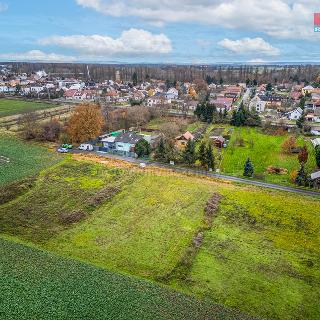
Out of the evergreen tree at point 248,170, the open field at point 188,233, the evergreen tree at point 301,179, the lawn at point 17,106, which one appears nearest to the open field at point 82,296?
Answer: the open field at point 188,233

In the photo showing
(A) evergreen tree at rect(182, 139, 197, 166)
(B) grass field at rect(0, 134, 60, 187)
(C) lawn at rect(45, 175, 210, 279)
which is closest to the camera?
(C) lawn at rect(45, 175, 210, 279)

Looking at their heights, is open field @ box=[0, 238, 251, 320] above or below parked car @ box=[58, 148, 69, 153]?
below

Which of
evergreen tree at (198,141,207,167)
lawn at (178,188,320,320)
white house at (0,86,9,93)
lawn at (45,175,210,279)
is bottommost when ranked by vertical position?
lawn at (178,188,320,320)

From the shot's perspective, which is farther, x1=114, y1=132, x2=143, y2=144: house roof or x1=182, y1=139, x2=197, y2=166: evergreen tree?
x1=114, y1=132, x2=143, y2=144: house roof

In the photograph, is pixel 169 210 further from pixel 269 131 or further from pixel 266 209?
pixel 269 131

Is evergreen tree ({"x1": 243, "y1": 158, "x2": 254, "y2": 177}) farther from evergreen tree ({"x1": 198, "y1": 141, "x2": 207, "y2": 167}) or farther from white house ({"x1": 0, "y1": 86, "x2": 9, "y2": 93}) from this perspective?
white house ({"x1": 0, "y1": 86, "x2": 9, "y2": 93})

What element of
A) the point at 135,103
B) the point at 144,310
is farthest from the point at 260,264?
the point at 135,103

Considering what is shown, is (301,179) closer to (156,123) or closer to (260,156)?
(260,156)

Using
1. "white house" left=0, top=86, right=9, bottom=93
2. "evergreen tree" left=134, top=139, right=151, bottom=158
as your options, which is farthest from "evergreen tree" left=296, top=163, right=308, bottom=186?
"white house" left=0, top=86, right=9, bottom=93
